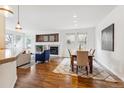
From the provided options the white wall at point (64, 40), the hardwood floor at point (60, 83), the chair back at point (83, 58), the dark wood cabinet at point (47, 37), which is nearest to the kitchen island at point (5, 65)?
the hardwood floor at point (60, 83)

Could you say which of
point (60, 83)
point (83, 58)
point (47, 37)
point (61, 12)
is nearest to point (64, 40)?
point (47, 37)

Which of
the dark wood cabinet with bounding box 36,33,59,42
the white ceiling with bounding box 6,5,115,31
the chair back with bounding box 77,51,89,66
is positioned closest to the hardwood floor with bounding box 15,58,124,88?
the chair back with bounding box 77,51,89,66

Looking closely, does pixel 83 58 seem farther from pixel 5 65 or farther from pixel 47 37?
pixel 47 37

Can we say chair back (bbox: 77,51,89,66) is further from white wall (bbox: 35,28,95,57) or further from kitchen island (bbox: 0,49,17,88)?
white wall (bbox: 35,28,95,57)

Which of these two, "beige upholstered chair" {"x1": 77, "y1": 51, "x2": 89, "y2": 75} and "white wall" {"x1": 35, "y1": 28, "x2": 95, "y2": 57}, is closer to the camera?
"beige upholstered chair" {"x1": 77, "y1": 51, "x2": 89, "y2": 75}

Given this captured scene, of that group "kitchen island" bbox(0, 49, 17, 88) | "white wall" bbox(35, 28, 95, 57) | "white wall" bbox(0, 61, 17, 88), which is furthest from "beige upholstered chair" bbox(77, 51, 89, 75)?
"white wall" bbox(35, 28, 95, 57)

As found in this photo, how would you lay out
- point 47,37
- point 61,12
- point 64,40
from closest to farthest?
point 61,12 → point 64,40 → point 47,37

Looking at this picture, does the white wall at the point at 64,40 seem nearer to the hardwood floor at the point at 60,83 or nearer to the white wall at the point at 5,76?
the hardwood floor at the point at 60,83

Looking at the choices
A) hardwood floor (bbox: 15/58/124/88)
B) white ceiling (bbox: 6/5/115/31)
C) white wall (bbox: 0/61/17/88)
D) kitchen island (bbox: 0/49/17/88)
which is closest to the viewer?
kitchen island (bbox: 0/49/17/88)

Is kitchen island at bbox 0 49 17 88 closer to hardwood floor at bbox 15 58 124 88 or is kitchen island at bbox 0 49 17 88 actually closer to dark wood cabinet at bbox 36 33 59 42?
hardwood floor at bbox 15 58 124 88

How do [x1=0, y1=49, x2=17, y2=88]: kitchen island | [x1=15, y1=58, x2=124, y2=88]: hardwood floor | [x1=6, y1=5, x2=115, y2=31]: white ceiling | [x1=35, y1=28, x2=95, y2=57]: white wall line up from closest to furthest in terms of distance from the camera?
1. [x1=0, y1=49, x2=17, y2=88]: kitchen island
2. [x1=15, y1=58, x2=124, y2=88]: hardwood floor
3. [x1=6, y1=5, x2=115, y2=31]: white ceiling
4. [x1=35, y1=28, x2=95, y2=57]: white wall

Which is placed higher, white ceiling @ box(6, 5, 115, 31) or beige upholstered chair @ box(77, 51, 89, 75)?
white ceiling @ box(6, 5, 115, 31)

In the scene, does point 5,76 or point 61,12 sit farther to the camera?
point 61,12

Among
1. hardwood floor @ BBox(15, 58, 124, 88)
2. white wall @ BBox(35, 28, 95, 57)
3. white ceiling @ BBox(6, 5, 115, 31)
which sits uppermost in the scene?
white ceiling @ BBox(6, 5, 115, 31)
